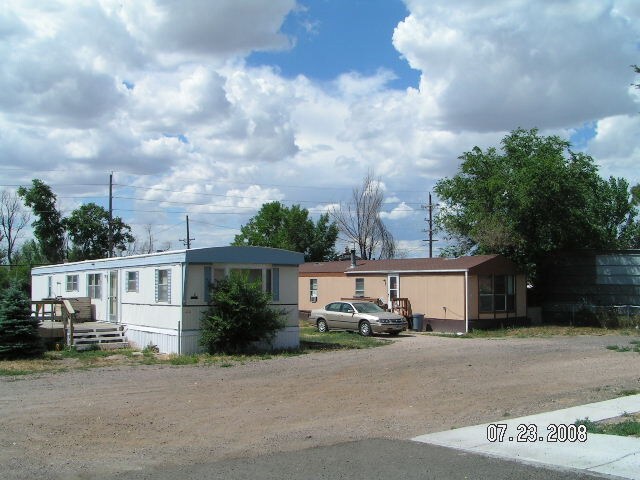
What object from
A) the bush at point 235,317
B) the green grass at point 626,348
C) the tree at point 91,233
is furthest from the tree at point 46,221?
the green grass at point 626,348

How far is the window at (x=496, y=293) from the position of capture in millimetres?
29594

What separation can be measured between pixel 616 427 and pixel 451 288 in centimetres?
2027

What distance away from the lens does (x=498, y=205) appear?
31672 mm

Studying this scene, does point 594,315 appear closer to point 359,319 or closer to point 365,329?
point 365,329

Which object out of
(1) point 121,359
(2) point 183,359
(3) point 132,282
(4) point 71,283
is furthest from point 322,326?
(1) point 121,359

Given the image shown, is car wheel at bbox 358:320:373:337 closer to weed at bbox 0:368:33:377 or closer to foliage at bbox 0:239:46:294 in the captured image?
weed at bbox 0:368:33:377

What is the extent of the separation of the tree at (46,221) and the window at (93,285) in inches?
775

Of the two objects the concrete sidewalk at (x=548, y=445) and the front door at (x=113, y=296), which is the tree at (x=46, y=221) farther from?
the concrete sidewalk at (x=548, y=445)

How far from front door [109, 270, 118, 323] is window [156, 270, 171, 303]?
3.99m

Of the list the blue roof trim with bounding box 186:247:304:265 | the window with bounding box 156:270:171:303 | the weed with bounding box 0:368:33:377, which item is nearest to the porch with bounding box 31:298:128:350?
the window with bounding box 156:270:171:303

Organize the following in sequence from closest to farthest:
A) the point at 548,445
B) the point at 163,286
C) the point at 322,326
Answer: the point at 548,445 → the point at 163,286 → the point at 322,326

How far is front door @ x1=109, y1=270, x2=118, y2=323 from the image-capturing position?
24344 millimetres

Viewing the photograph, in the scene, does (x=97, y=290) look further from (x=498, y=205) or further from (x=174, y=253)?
(x=498, y=205)

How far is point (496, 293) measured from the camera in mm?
30219
